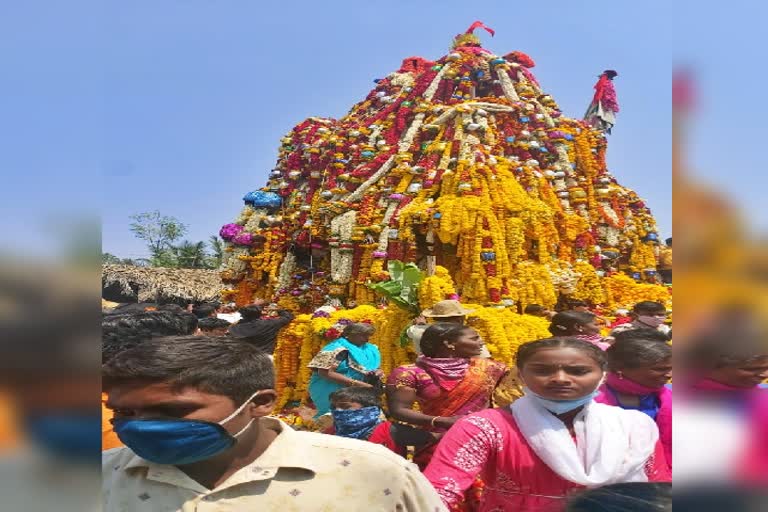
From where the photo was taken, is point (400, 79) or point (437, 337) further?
point (400, 79)

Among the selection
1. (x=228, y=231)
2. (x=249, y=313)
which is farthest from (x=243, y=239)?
(x=249, y=313)

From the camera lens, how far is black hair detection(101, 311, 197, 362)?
7.96 feet

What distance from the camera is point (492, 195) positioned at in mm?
9344

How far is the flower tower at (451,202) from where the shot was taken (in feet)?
29.9

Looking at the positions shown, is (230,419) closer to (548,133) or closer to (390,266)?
(390,266)

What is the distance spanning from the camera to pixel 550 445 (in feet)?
6.31

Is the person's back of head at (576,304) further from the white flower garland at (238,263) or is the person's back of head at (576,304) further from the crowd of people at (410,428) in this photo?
the white flower garland at (238,263)

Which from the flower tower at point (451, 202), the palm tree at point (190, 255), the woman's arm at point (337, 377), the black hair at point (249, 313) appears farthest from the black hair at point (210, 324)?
the palm tree at point (190, 255)

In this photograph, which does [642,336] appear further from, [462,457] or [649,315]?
[649,315]

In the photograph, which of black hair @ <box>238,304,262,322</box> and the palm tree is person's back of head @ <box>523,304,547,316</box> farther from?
the palm tree

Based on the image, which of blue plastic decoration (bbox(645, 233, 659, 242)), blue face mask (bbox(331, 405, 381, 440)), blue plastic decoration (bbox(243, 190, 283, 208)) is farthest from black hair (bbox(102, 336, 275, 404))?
blue plastic decoration (bbox(645, 233, 659, 242))

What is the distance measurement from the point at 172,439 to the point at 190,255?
35.2 metres
